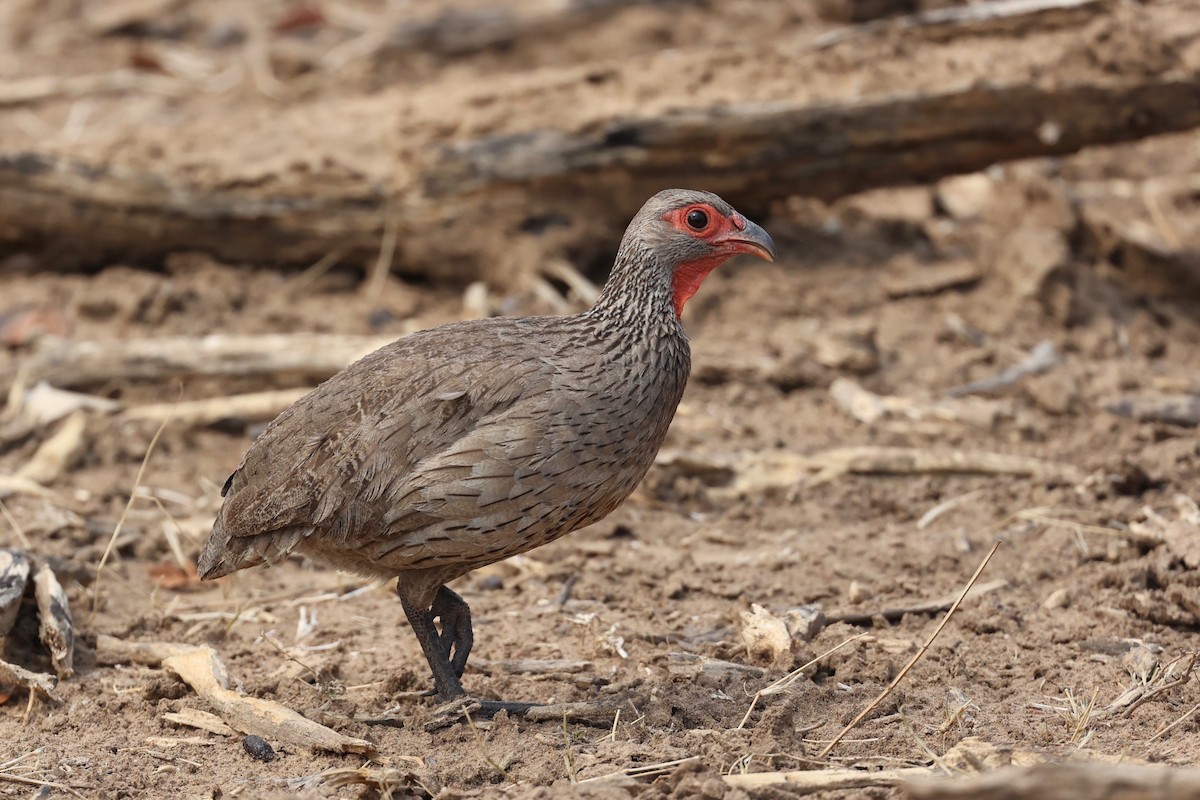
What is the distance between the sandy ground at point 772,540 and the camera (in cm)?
428

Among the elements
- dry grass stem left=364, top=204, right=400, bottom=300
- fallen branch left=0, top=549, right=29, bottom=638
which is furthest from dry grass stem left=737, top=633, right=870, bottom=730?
dry grass stem left=364, top=204, right=400, bottom=300

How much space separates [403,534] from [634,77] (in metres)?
4.11

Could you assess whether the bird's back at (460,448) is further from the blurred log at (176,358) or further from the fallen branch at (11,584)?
the blurred log at (176,358)

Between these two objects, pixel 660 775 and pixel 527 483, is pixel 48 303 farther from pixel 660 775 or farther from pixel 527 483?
pixel 660 775

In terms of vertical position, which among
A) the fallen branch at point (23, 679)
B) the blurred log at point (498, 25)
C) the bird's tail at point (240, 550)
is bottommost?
the fallen branch at point (23, 679)

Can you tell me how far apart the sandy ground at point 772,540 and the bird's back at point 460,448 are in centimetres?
65

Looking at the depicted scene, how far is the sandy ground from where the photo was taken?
4277 mm

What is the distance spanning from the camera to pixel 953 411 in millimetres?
6934

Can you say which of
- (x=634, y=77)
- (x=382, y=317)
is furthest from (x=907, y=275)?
(x=382, y=317)

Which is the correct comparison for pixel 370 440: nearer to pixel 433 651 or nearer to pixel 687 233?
pixel 433 651

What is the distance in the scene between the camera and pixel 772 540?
603 centimetres

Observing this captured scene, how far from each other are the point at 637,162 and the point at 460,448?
12.0 feet

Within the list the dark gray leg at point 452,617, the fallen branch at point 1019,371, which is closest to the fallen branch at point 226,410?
the dark gray leg at point 452,617

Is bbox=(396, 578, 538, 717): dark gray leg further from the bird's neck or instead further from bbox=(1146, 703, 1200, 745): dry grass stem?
bbox=(1146, 703, 1200, 745): dry grass stem
